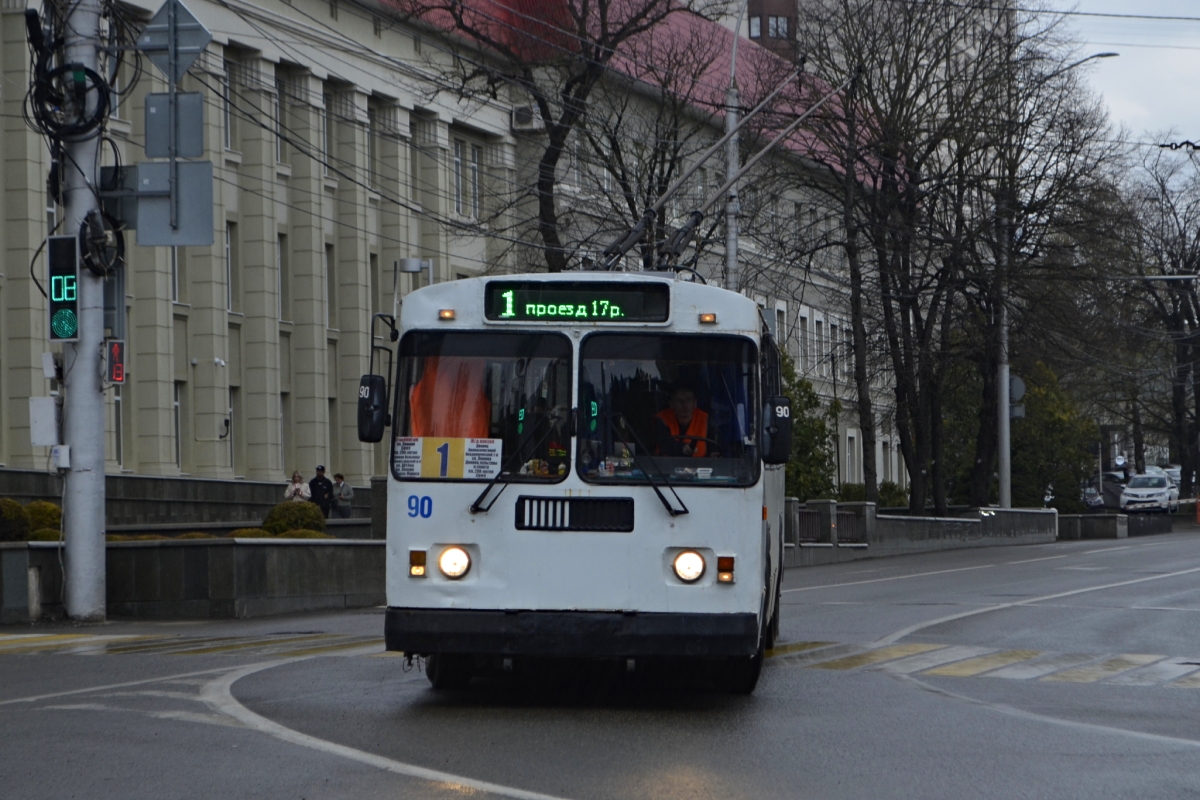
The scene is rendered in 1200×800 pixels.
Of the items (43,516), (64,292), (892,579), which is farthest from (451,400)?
(892,579)

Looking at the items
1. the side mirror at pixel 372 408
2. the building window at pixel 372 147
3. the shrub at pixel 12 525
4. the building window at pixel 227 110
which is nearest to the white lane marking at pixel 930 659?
the side mirror at pixel 372 408

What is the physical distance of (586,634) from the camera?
424 inches

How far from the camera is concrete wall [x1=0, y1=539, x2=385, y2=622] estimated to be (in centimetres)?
1986

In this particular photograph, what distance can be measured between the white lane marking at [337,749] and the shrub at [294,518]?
42.8 ft

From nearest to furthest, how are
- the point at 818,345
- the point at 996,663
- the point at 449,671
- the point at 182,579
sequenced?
the point at 449,671, the point at 996,663, the point at 182,579, the point at 818,345

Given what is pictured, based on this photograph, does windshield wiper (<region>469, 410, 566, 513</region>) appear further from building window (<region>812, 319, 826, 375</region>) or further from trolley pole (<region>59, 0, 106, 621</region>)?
building window (<region>812, 319, 826, 375</region>)

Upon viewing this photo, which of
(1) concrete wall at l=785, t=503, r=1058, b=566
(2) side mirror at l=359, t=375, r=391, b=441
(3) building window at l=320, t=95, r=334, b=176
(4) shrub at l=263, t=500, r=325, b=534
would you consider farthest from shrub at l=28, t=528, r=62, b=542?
(3) building window at l=320, t=95, r=334, b=176

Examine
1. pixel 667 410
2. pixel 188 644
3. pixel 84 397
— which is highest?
pixel 84 397

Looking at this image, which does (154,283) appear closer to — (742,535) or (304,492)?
(304,492)

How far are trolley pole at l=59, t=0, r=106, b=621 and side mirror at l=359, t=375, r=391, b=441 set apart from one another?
31.8ft

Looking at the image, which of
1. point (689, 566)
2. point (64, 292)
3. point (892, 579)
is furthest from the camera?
point (892, 579)

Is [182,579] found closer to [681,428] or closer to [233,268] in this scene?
[681,428]

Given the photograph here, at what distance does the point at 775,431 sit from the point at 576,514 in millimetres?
1287

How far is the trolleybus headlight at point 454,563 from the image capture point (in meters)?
10.9
